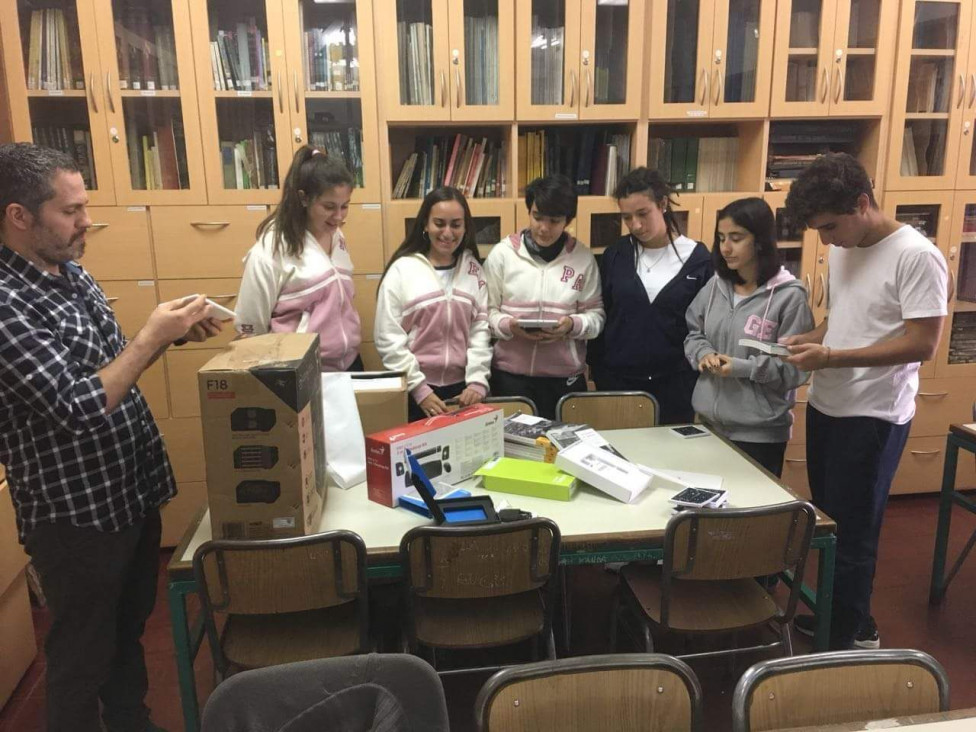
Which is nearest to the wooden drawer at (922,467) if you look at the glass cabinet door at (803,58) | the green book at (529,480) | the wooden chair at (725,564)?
the glass cabinet door at (803,58)

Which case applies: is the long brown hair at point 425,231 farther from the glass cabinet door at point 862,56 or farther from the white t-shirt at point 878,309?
the glass cabinet door at point 862,56

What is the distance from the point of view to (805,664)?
4.11 feet

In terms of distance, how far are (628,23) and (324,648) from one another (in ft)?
9.27

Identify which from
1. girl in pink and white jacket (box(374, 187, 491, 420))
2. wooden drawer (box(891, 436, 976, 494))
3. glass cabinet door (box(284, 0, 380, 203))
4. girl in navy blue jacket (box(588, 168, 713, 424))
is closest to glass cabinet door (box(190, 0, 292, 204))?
glass cabinet door (box(284, 0, 380, 203))

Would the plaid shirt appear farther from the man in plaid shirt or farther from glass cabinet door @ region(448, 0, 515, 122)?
glass cabinet door @ region(448, 0, 515, 122)

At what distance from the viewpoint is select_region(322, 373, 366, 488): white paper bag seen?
2.07 metres

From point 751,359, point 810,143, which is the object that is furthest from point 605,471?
point 810,143

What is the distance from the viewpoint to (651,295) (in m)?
2.81

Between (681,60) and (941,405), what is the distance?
2231 mm

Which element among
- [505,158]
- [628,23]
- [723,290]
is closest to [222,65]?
[505,158]

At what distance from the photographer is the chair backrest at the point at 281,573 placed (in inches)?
66.1

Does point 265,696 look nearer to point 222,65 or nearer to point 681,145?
point 222,65

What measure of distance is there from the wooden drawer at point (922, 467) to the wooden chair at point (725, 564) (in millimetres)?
2168

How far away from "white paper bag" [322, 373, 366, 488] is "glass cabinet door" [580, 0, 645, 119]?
1.84 meters
